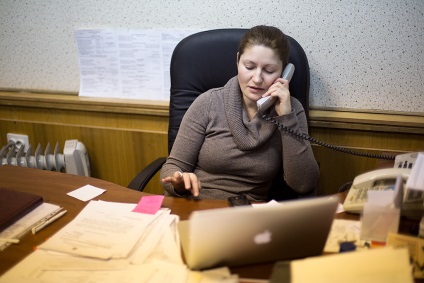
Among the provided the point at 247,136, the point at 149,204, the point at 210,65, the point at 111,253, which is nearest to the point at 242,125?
the point at 247,136

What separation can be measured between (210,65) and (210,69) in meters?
0.02

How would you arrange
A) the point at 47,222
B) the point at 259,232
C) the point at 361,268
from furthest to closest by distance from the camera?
the point at 47,222
the point at 259,232
the point at 361,268

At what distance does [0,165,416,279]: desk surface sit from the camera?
3.02 feet

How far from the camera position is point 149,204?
1.15 m

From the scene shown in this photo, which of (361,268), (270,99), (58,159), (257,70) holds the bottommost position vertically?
(58,159)

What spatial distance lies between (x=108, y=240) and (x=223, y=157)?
62 cm

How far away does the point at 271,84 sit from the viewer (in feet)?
4.69

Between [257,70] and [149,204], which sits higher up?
[257,70]

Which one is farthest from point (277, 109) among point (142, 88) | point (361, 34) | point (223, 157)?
point (142, 88)

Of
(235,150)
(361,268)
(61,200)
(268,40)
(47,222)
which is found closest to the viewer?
(361,268)

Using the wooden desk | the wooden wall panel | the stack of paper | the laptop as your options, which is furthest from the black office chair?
the stack of paper

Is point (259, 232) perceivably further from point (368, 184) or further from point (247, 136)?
point (247, 136)

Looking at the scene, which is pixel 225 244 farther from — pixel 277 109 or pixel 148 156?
pixel 148 156

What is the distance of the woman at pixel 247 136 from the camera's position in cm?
140
